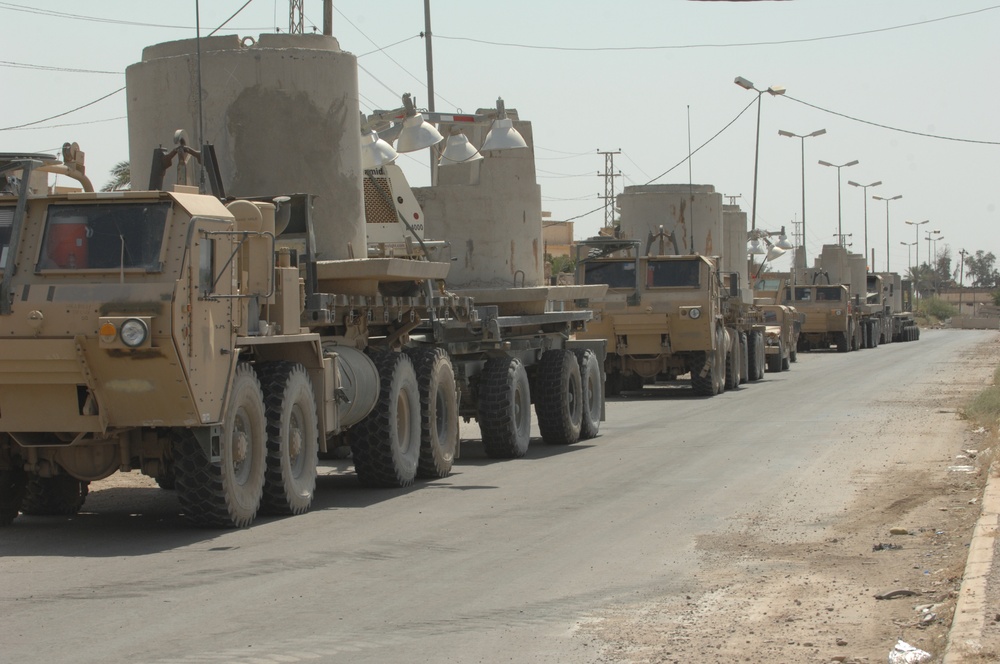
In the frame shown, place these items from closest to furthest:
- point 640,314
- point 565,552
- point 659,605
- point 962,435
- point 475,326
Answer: point 659,605
point 565,552
point 475,326
point 962,435
point 640,314

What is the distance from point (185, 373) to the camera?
927cm

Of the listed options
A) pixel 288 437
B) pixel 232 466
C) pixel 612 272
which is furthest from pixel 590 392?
pixel 232 466

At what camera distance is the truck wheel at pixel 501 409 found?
51.2 ft

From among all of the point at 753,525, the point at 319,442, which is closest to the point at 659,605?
the point at 753,525

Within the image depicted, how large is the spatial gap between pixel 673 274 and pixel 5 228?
17824 millimetres

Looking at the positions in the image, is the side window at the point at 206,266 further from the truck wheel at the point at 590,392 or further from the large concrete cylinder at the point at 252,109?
the truck wheel at the point at 590,392

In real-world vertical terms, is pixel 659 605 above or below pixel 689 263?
below

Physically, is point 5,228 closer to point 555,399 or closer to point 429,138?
point 429,138

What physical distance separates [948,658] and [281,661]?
287 centimetres

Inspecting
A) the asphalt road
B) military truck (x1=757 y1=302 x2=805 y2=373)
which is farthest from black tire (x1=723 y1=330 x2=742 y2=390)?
the asphalt road

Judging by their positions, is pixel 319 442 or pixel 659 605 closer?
pixel 659 605

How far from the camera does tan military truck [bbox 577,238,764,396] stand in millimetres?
25859

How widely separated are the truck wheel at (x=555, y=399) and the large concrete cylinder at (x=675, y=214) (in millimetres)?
13563

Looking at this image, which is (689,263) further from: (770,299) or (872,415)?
(770,299)
